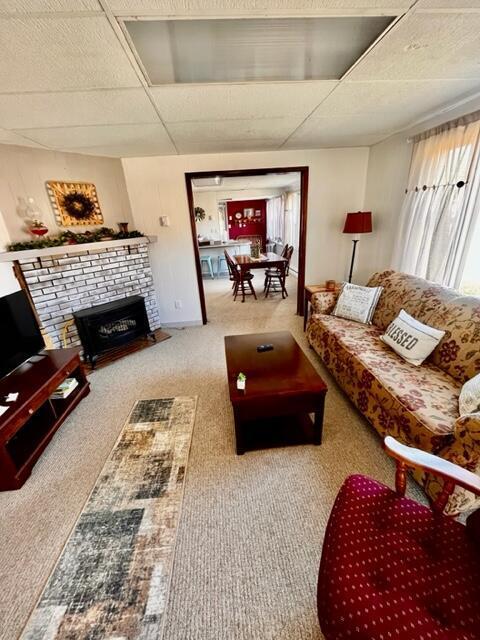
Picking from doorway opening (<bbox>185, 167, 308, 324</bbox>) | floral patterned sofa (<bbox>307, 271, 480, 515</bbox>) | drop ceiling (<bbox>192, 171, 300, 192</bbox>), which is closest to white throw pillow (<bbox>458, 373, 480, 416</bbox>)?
floral patterned sofa (<bbox>307, 271, 480, 515</bbox>)

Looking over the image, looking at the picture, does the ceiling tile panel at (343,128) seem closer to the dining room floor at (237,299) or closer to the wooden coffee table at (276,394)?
the wooden coffee table at (276,394)

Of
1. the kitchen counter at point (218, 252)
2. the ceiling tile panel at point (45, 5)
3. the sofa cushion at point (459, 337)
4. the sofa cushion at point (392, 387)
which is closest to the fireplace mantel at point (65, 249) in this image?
the ceiling tile panel at point (45, 5)

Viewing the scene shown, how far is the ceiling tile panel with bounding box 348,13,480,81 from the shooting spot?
3.69 ft

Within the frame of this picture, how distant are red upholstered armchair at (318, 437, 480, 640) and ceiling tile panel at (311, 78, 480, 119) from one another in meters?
2.13

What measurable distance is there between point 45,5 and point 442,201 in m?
2.83

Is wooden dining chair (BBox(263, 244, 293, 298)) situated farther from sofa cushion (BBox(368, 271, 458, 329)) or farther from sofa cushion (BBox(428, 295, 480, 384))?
sofa cushion (BBox(428, 295, 480, 384))

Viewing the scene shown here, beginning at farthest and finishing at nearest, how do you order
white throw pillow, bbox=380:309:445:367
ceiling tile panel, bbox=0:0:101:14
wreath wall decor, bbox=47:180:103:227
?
1. wreath wall decor, bbox=47:180:103:227
2. white throw pillow, bbox=380:309:445:367
3. ceiling tile panel, bbox=0:0:101:14

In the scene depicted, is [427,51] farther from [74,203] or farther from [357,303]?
[74,203]

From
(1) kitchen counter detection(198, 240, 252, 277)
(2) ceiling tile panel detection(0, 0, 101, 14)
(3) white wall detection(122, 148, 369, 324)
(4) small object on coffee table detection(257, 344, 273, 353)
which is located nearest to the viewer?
(2) ceiling tile panel detection(0, 0, 101, 14)

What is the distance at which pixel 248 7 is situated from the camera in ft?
3.29

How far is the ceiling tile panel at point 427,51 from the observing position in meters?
1.12

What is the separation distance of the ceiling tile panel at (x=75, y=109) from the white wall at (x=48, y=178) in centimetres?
61

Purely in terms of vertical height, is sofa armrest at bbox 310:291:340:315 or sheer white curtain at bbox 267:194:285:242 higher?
sheer white curtain at bbox 267:194:285:242

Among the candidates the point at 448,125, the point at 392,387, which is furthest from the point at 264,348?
the point at 448,125
